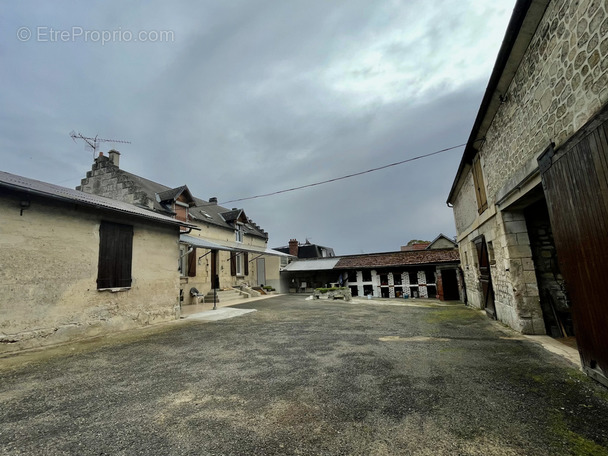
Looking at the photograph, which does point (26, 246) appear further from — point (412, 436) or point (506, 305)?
point (506, 305)

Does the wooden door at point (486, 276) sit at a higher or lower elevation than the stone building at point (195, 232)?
lower

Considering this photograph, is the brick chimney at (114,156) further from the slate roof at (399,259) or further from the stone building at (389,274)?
the slate roof at (399,259)

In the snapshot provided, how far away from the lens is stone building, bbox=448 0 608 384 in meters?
3.08

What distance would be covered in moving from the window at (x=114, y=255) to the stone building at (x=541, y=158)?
31.4 feet

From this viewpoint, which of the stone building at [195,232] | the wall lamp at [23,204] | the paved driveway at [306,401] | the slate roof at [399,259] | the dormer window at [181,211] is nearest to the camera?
the paved driveway at [306,401]

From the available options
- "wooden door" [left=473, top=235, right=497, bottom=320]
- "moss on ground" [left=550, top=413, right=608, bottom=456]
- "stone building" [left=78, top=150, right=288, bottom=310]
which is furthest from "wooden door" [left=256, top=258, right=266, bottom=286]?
"moss on ground" [left=550, top=413, right=608, bottom=456]

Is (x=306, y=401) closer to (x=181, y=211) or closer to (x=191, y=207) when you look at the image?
(x=181, y=211)

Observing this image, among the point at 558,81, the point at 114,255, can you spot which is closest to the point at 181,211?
the point at 114,255

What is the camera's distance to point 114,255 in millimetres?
7434

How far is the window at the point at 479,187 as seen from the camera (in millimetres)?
7855

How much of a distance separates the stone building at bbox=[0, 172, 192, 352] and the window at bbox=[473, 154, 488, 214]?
9.97 m

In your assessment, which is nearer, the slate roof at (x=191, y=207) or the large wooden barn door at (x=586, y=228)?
the large wooden barn door at (x=586, y=228)

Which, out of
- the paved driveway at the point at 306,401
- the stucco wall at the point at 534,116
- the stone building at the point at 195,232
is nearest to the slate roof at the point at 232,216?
the stone building at the point at 195,232

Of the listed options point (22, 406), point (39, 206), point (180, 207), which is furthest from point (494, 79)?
point (180, 207)
